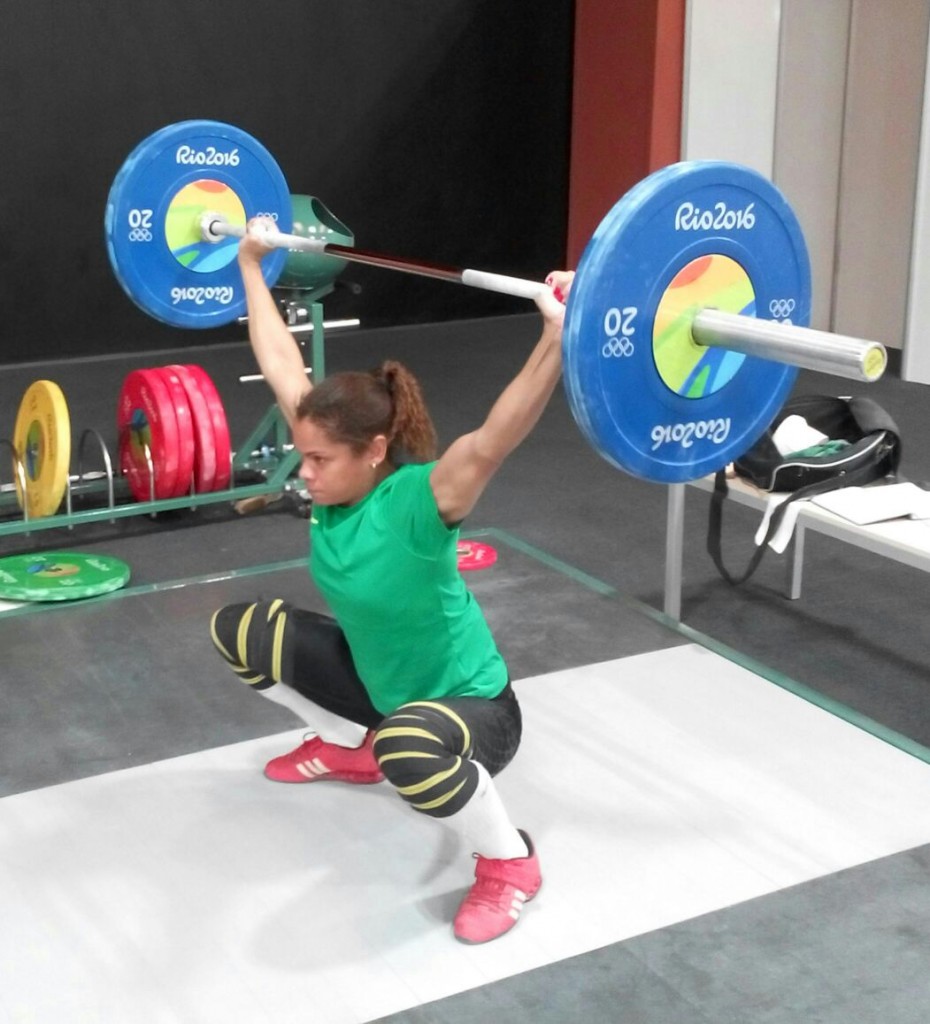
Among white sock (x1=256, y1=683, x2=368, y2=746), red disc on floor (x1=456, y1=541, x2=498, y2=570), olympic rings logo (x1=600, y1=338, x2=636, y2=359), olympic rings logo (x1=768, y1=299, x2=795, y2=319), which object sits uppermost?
olympic rings logo (x1=768, y1=299, x2=795, y2=319)

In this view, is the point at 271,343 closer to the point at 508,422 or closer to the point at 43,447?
the point at 508,422

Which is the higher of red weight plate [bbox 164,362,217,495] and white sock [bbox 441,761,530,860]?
red weight plate [bbox 164,362,217,495]

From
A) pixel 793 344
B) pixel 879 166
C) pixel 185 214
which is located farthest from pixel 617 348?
pixel 879 166

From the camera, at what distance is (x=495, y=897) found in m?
2.05

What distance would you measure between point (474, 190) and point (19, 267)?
2248 mm

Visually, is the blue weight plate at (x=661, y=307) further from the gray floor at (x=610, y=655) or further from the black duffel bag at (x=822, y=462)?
the black duffel bag at (x=822, y=462)

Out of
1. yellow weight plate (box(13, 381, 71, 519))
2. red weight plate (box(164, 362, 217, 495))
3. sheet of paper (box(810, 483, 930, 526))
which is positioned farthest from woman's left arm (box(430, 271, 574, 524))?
red weight plate (box(164, 362, 217, 495))

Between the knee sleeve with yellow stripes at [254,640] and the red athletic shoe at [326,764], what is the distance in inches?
8.3

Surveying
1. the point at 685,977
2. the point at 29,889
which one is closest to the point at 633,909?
the point at 685,977

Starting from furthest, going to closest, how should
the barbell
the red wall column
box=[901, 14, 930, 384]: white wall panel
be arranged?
the red wall column
box=[901, 14, 930, 384]: white wall panel
the barbell

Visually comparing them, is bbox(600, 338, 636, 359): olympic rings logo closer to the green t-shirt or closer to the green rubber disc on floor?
the green t-shirt

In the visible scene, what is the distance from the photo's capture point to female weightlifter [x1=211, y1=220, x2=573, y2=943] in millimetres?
1907

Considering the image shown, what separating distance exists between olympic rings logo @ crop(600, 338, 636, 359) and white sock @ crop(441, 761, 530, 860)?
61 cm

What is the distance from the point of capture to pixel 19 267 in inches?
236
